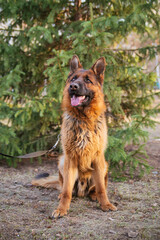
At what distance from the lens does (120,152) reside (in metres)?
5.54

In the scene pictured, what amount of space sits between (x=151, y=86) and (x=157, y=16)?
6.25 ft

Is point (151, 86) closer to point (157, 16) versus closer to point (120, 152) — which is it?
point (157, 16)

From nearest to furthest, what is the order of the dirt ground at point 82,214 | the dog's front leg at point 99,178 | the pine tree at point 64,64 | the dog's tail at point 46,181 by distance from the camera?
the dirt ground at point 82,214
the dog's front leg at point 99,178
the dog's tail at point 46,181
the pine tree at point 64,64

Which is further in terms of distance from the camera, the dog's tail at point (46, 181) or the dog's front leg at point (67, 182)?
the dog's tail at point (46, 181)

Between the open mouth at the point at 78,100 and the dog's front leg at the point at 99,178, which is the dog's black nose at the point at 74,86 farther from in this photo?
the dog's front leg at the point at 99,178

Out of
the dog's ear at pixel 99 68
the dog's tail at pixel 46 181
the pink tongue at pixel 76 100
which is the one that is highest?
the dog's ear at pixel 99 68

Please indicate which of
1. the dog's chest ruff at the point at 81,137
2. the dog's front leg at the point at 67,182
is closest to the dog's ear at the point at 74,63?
the dog's chest ruff at the point at 81,137

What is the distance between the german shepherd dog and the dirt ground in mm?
289

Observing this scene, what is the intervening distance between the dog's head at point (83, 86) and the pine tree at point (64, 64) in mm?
1426

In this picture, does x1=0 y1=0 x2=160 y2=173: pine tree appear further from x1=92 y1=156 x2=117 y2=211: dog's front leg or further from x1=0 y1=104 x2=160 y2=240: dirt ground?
x1=92 y1=156 x2=117 y2=211: dog's front leg

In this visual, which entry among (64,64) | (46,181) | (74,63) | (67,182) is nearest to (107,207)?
(67,182)

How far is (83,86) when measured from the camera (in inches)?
140

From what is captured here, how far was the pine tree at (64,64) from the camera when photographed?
552 cm

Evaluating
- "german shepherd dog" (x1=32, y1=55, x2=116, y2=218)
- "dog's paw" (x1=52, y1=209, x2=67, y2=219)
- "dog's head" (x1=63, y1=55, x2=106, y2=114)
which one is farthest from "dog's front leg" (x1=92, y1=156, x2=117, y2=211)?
"dog's head" (x1=63, y1=55, x2=106, y2=114)
